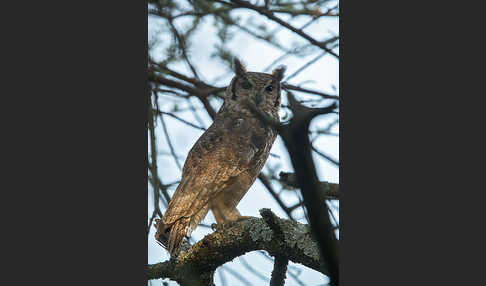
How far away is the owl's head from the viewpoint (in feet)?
10.6

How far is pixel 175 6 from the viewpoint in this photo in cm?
318

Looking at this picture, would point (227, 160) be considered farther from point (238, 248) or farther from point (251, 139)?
point (238, 248)

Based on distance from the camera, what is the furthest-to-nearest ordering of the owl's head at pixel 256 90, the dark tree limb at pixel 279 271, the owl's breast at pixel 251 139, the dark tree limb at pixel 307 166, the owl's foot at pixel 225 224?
1. the owl's head at pixel 256 90
2. the owl's breast at pixel 251 139
3. the owl's foot at pixel 225 224
4. the dark tree limb at pixel 279 271
5. the dark tree limb at pixel 307 166

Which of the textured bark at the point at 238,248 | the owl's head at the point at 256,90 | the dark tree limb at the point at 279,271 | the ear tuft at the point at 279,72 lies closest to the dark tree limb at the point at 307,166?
the textured bark at the point at 238,248

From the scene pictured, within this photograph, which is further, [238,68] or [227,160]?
[238,68]

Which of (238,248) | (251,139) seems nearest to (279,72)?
(251,139)

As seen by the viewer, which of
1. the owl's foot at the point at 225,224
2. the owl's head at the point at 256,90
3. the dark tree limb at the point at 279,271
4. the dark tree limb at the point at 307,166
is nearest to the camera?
the dark tree limb at the point at 307,166

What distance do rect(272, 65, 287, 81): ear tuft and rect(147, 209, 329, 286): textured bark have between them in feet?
3.44

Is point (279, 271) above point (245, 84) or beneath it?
beneath

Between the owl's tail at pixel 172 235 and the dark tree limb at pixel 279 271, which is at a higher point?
the owl's tail at pixel 172 235

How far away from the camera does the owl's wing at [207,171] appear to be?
2.57 m

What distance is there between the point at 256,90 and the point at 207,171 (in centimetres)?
72

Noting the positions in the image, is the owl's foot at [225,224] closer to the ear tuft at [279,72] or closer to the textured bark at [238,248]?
the textured bark at [238,248]

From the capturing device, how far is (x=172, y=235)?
2412 mm
